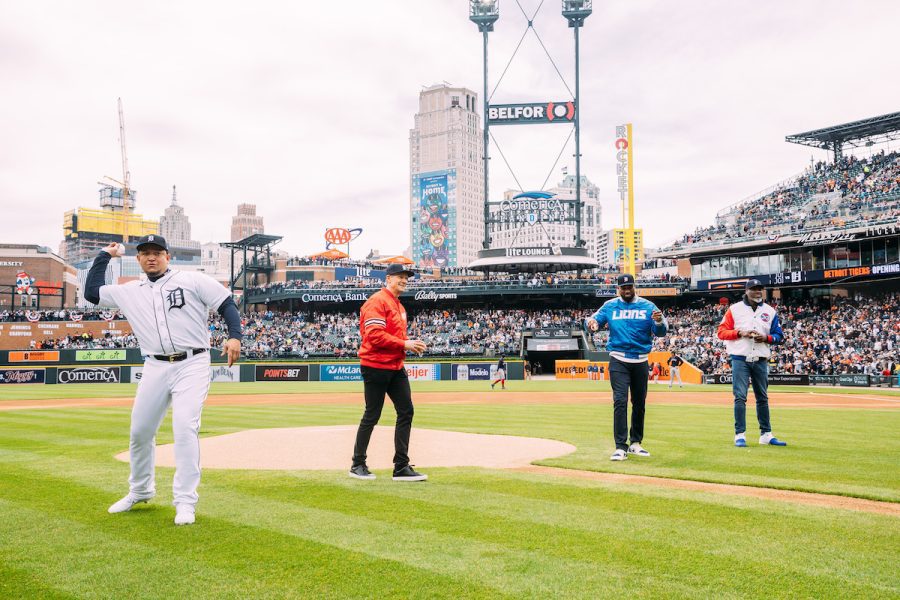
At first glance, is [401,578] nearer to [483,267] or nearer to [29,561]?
[29,561]

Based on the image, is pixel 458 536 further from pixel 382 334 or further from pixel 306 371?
pixel 306 371

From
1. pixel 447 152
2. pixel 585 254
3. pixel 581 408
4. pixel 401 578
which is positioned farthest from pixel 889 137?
pixel 447 152

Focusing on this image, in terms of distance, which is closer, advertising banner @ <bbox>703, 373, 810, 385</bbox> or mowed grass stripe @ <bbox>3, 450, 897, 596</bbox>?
mowed grass stripe @ <bbox>3, 450, 897, 596</bbox>

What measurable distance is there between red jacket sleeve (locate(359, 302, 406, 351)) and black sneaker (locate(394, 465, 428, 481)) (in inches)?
45.0

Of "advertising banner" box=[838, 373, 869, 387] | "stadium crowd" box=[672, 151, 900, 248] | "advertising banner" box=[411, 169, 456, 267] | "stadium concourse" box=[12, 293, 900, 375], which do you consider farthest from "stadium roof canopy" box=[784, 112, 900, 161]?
"advertising banner" box=[411, 169, 456, 267]

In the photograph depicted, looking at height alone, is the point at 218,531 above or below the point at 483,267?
below

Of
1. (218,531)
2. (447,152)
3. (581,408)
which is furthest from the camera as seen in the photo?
(447,152)

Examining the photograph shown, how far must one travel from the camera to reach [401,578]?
3422 millimetres

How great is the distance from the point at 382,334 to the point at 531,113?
2072 inches

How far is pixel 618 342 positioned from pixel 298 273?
82.8 m

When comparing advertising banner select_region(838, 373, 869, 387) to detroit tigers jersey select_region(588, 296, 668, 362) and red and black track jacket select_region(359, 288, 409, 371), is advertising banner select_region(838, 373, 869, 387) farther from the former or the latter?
red and black track jacket select_region(359, 288, 409, 371)

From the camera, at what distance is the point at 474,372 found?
42000mm

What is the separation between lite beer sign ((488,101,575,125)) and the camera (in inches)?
2189

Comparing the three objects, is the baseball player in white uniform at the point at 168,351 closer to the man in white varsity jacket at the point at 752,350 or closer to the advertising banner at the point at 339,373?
the man in white varsity jacket at the point at 752,350
